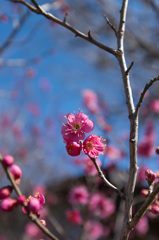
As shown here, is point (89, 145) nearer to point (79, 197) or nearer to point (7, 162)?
point (7, 162)

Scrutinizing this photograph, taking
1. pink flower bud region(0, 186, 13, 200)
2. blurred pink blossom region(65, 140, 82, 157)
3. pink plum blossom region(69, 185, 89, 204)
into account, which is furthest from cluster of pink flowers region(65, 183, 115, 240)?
pink flower bud region(0, 186, 13, 200)

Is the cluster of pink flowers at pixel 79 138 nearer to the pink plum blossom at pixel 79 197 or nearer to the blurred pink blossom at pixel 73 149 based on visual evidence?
the blurred pink blossom at pixel 73 149

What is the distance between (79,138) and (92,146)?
62 mm

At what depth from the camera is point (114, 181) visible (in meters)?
2.96

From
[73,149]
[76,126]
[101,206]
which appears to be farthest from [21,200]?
[101,206]

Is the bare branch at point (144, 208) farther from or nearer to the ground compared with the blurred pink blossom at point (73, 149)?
nearer to the ground

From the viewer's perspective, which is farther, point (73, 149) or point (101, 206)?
point (101, 206)

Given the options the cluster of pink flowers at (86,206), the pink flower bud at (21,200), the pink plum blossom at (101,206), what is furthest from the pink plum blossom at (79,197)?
the pink flower bud at (21,200)

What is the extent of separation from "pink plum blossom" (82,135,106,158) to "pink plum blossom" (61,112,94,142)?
0.03 m

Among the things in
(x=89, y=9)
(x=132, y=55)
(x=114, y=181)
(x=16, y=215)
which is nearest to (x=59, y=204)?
(x=16, y=215)

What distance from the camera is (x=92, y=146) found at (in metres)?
0.99

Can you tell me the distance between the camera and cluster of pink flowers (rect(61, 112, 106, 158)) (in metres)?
0.94

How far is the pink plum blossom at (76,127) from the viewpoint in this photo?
3.20 ft

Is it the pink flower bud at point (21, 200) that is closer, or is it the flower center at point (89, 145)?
the pink flower bud at point (21, 200)
